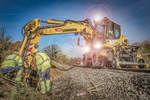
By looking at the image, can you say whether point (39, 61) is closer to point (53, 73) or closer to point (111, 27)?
point (53, 73)

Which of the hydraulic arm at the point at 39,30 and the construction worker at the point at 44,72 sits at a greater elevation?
the hydraulic arm at the point at 39,30

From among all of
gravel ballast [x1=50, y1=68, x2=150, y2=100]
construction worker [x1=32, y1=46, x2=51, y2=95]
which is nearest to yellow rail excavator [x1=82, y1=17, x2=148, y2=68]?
gravel ballast [x1=50, y1=68, x2=150, y2=100]

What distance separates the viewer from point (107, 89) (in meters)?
2.27

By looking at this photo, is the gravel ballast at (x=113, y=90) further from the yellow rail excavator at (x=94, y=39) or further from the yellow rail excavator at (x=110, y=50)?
the yellow rail excavator at (x=110, y=50)

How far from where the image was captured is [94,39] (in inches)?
232

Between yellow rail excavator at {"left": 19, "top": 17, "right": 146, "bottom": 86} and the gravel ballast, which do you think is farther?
yellow rail excavator at {"left": 19, "top": 17, "right": 146, "bottom": 86}

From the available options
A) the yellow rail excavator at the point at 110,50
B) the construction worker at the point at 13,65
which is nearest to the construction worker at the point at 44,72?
the construction worker at the point at 13,65

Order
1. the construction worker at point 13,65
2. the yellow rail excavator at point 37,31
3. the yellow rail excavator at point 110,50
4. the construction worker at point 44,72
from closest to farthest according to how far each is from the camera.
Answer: the construction worker at point 44,72 → the construction worker at point 13,65 → the yellow rail excavator at point 37,31 → the yellow rail excavator at point 110,50

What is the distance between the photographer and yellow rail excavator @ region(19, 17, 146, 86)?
3.74 meters

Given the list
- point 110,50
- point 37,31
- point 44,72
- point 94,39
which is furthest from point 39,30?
point 110,50

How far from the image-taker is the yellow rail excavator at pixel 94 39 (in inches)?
147

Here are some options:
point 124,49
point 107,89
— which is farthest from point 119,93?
point 124,49

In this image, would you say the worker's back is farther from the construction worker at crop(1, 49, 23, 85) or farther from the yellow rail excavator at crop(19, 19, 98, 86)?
the yellow rail excavator at crop(19, 19, 98, 86)

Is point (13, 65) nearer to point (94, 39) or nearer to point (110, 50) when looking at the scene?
point (94, 39)
